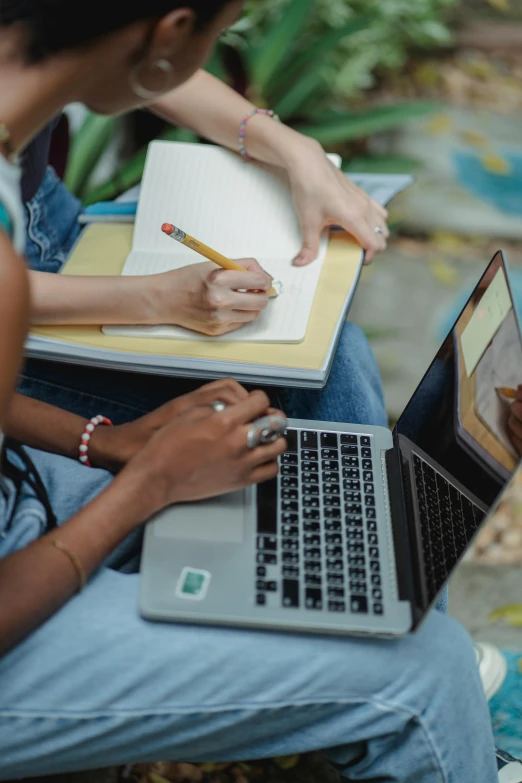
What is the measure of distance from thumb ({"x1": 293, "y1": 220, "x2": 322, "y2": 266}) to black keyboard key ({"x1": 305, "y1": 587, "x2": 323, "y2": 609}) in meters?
0.52

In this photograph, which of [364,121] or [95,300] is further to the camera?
[364,121]

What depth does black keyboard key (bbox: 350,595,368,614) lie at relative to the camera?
2.83ft

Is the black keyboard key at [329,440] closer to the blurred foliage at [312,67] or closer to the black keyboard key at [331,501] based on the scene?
the black keyboard key at [331,501]

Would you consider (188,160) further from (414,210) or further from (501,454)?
(414,210)

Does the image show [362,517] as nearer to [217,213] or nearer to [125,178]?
[217,213]

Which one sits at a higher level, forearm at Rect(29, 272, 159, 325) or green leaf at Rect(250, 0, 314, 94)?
forearm at Rect(29, 272, 159, 325)

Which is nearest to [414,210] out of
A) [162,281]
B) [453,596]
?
[453,596]

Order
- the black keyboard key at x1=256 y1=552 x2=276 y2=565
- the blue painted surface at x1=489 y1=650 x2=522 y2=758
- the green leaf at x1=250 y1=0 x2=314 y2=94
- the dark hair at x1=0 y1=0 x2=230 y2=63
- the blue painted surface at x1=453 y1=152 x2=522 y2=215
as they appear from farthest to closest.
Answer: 1. the blue painted surface at x1=453 y1=152 x2=522 y2=215
2. the green leaf at x1=250 y1=0 x2=314 y2=94
3. the blue painted surface at x1=489 y1=650 x2=522 y2=758
4. the black keyboard key at x1=256 y1=552 x2=276 y2=565
5. the dark hair at x1=0 y1=0 x2=230 y2=63

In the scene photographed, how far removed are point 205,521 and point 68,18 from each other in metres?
0.50

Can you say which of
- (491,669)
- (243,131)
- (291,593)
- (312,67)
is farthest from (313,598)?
(312,67)

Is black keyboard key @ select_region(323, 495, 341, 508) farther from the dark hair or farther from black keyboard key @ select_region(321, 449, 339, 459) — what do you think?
the dark hair

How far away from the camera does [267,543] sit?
922 millimetres

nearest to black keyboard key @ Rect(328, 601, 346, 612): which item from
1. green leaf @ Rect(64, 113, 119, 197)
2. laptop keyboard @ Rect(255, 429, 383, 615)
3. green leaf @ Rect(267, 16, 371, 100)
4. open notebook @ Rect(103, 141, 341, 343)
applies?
laptop keyboard @ Rect(255, 429, 383, 615)

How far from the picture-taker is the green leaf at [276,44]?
2408mm
